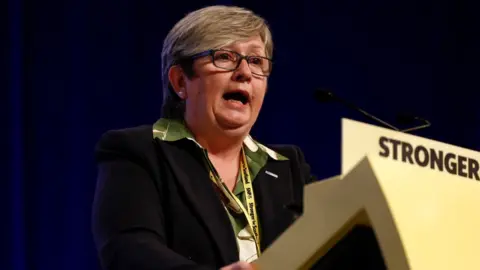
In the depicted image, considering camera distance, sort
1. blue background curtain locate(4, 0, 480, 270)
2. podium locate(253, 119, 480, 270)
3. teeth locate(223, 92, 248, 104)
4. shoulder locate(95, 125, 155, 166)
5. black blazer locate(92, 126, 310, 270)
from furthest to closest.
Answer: blue background curtain locate(4, 0, 480, 270) → teeth locate(223, 92, 248, 104) → shoulder locate(95, 125, 155, 166) → black blazer locate(92, 126, 310, 270) → podium locate(253, 119, 480, 270)

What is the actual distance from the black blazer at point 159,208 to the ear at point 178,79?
0.12 meters

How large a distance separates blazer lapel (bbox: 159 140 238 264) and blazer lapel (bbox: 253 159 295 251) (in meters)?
0.09

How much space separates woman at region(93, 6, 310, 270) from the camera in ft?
3.99

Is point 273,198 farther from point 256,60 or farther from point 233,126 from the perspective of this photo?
point 256,60

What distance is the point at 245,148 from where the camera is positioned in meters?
1.50

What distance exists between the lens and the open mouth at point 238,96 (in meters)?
1.40

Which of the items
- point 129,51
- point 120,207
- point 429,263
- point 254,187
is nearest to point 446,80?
point 129,51

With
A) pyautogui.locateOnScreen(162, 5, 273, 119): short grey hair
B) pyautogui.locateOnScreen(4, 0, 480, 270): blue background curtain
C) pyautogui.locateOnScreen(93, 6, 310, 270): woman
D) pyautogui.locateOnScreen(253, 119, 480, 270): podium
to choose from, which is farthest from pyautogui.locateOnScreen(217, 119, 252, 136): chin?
pyautogui.locateOnScreen(4, 0, 480, 270): blue background curtain

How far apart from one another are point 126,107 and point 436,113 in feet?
4.25

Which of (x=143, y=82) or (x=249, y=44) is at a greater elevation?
(x=249, y=44)

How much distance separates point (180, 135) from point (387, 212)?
2.17ft

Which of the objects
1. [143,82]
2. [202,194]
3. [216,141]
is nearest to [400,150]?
[202,194]

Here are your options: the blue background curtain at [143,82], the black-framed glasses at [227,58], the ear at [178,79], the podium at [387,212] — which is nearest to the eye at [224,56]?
the black-framed glasses at [227,58]

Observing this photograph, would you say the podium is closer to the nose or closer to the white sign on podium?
the white sign on podium
